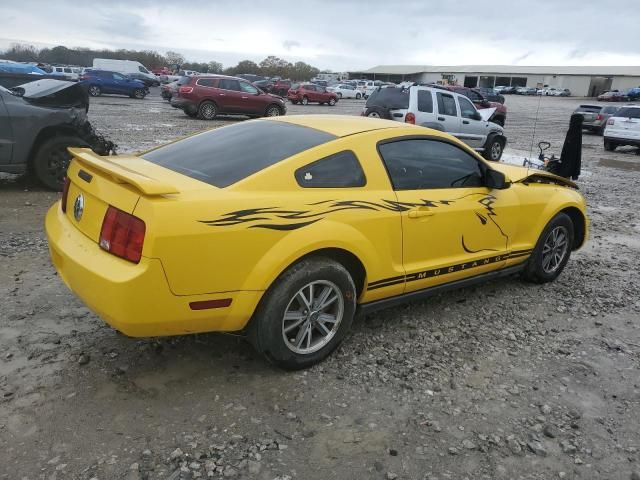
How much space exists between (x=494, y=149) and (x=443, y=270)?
35.6 ft

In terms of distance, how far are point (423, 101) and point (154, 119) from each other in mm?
10503

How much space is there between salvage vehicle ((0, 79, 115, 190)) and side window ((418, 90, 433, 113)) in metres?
7.15

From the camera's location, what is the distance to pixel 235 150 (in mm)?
3553

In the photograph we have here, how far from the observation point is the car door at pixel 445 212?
3750 mm

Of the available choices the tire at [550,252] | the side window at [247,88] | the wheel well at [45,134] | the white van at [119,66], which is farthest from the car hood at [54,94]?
the white van at [119,66]

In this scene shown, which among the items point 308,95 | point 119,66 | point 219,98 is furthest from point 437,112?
point 119,66

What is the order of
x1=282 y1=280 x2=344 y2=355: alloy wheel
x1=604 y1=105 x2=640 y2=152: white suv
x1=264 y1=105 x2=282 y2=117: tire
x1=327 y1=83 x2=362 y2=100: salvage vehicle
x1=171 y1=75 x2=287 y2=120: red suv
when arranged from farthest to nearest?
x1=327 y1=83 x2=362 y2=100: salvage vehicle
x1=264 y1=105 x2=282 y2=117: tire
x1=171 y1=75 x2=287 y2=120: red suv
x1=604 y1=105 x2=640 y2=152: white suv
x1=282 y1=280 x2=344 y2=355: alloy wheel

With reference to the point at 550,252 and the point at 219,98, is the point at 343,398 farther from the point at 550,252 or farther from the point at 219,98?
the point at 219,98

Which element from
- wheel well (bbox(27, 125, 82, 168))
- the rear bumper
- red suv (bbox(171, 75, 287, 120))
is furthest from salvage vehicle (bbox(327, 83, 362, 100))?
the rear bumper

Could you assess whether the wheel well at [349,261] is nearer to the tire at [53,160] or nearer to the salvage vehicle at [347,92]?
the tire at [53,160]

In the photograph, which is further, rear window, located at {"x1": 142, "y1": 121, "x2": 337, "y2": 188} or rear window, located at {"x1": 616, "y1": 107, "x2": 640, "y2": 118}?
rear window, located at {"x1": 616, "y1": 107, "x2": 640, "y2": 118}

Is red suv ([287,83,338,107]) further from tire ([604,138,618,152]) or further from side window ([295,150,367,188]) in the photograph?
side window ([295,150,367,188])

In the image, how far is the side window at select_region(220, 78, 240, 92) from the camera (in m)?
20.5

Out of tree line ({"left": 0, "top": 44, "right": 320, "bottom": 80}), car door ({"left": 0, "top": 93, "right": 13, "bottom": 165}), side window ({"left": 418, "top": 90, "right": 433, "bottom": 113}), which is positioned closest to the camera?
car door ({"left": 0, "top": 93, "right": 13, "bottom": 165})
